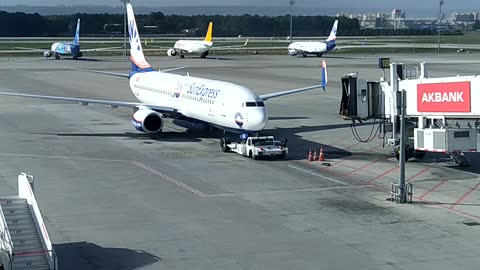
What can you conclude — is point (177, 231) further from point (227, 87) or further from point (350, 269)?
point (227, 87)

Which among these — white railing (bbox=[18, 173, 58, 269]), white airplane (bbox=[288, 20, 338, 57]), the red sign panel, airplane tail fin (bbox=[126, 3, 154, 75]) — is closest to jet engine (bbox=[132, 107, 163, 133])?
airplane tail fin (bbox=[126, 3, 154, 75])

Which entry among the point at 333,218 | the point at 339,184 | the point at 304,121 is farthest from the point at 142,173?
the point at 304,121

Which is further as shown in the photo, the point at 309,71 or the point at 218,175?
the point at 309,71

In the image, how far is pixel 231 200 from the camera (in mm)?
30859

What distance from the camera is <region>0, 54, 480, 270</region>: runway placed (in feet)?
76.6

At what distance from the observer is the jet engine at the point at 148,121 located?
154 feet

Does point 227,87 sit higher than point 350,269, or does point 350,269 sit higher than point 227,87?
point 227,87

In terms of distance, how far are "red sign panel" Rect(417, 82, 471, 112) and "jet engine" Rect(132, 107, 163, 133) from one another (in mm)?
16390

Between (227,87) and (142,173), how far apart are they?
913cm

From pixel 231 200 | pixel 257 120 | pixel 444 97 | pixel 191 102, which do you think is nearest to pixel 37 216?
pixel 231 200

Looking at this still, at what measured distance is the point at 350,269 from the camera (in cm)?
2188

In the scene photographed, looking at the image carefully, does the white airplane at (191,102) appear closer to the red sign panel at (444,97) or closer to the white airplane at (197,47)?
the red sign panel at (444,97)

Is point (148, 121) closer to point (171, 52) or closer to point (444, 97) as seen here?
point (444, 97)

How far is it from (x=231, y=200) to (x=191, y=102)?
16.4m
